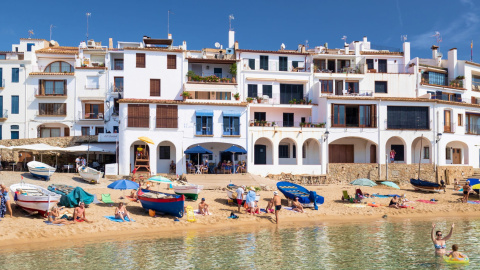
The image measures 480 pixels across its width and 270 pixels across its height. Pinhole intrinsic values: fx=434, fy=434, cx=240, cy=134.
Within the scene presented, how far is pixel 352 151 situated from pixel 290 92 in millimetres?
9350

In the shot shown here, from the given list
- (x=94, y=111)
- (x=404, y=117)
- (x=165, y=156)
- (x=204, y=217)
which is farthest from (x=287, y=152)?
(x=204, y=217)

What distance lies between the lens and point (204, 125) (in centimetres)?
4047

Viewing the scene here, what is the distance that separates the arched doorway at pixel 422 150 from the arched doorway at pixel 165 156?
84.3 feet

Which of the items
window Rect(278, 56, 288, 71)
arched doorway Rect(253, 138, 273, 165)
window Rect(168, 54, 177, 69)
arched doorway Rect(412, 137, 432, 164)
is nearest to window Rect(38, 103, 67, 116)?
window Rect(168, 54, 177, 69)

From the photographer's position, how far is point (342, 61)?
168 ft

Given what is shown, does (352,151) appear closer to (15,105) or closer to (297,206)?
(297,206)

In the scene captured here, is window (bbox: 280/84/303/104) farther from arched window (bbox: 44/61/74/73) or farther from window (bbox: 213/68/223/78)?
arched window (bbox: 44/61/74/73)

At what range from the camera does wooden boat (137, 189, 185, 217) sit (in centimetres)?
2406

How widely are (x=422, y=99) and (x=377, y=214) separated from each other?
2091 cm

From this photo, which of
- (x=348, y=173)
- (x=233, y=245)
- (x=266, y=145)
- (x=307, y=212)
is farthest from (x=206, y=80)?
(x=233, y=245)

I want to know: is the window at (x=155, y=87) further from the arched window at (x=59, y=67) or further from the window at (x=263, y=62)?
the arched window at (x=59, y=67)

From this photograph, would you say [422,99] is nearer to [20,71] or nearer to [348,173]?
[348,173]

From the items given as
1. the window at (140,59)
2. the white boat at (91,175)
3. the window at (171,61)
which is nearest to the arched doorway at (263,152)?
the window at (171,61)

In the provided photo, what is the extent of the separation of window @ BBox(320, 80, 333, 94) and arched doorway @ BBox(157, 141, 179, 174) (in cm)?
1846
